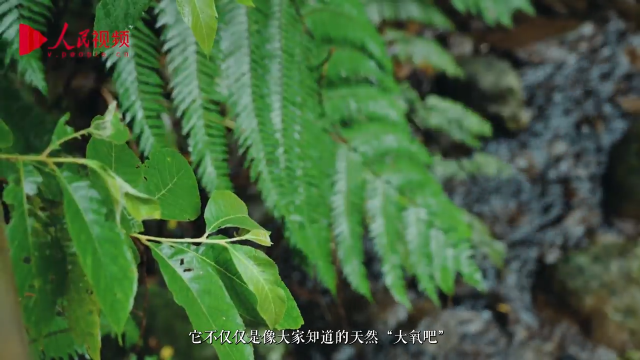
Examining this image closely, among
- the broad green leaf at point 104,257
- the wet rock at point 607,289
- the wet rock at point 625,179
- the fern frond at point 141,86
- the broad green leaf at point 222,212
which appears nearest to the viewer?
the broad green leaf at point 104,257

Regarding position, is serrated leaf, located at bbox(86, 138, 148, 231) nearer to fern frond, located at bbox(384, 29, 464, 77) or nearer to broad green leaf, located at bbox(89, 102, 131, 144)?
→ broad green leaf, located at bbox(89, 102, 131, 144)

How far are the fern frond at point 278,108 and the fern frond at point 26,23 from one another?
335 mm

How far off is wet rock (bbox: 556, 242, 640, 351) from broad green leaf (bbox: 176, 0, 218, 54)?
1.93 m

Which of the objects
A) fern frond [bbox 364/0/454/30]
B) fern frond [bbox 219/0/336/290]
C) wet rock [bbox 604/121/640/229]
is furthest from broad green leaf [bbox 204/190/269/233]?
wet rock [bbox 604/121/640/229]

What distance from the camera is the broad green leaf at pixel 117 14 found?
64cm

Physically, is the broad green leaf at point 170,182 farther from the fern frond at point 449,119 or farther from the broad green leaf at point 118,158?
the fern frond at point 449,119

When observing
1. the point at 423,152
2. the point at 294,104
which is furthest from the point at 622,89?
the point at 294,104

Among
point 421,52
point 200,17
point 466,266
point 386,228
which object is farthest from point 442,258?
point 421,52

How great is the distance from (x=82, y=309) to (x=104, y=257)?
0.58 feet

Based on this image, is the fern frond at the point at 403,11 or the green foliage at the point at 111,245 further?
the fern frond at the point at 403,11

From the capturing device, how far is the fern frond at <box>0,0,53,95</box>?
0.68 metres

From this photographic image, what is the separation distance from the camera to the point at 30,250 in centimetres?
48

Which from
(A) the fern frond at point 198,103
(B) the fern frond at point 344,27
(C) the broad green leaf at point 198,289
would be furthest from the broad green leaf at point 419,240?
(C) the broad green leaf at point 198,289

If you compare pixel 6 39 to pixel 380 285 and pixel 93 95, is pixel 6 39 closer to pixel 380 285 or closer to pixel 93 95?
pixel 93 95
